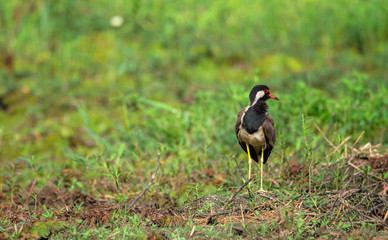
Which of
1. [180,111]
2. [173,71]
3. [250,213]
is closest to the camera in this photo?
[250,213]

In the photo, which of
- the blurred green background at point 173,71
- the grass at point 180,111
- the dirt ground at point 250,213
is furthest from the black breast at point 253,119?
the blurred green background at point 173,71

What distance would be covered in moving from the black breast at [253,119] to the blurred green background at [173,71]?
3.73 feet

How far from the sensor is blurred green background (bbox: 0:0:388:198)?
509 centimetres

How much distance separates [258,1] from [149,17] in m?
1.88

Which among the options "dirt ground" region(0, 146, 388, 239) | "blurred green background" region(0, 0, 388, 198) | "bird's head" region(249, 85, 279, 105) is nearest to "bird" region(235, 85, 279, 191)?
"bird's head" region(249, 85, 279, 105)

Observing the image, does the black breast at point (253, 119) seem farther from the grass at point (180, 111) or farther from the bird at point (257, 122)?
the grass at point (180, 111)

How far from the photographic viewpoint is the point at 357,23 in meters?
8.05

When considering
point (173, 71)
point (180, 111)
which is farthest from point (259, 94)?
point (173, 71)

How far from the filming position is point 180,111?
550 centimetres

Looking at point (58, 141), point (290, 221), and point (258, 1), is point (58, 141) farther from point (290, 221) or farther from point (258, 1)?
point (258, 1)

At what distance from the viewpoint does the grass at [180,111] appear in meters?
3.29

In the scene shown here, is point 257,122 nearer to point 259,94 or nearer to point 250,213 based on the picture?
point 259,94

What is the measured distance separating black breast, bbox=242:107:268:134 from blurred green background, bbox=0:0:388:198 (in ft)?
3.73

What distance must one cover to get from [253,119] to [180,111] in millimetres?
2107
